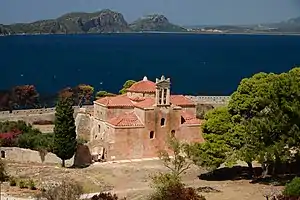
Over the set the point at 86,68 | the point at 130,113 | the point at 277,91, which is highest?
the point at 277,91

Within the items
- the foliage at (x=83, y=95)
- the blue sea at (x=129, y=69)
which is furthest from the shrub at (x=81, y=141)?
the blue sea at (x=129, y=69)

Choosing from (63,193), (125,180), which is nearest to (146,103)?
(125,180)

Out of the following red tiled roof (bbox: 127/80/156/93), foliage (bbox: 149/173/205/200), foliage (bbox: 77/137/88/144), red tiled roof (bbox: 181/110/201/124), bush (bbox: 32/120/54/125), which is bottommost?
bush (bbox: 32/120/54/125)

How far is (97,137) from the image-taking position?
4416 cm

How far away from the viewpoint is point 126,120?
41781 mm

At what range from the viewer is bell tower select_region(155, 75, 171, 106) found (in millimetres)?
41656

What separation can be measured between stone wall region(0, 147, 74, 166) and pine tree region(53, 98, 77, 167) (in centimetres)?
164

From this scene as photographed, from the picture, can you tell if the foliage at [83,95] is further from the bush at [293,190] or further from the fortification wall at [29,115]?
the bush at [293,190]

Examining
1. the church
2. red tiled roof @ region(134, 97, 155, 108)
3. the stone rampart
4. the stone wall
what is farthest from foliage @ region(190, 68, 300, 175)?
the stone rampart

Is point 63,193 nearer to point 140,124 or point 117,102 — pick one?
point 140,124

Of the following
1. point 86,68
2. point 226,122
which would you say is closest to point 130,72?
point 86,68

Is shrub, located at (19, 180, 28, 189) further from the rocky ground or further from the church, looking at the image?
the church

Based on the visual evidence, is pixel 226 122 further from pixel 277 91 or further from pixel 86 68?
pixel 86 68

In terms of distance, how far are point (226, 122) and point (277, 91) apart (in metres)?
3.72
